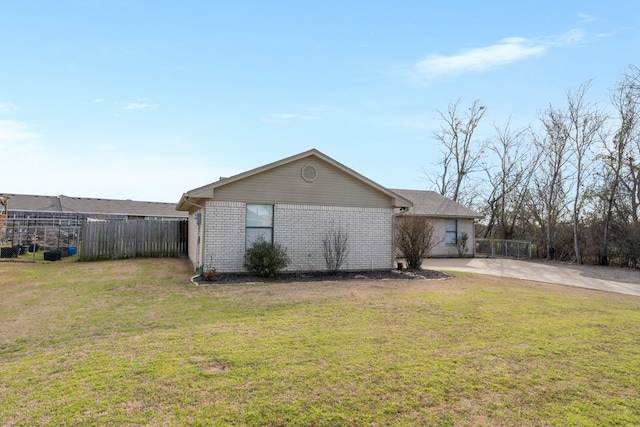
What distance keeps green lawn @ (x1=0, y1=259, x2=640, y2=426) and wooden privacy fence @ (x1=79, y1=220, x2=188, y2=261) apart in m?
9.00

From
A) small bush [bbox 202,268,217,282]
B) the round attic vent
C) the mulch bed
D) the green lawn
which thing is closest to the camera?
the green lawn

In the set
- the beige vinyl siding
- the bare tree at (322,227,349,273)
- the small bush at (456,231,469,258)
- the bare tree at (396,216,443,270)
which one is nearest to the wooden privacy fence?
Result: the beige vinyl siding

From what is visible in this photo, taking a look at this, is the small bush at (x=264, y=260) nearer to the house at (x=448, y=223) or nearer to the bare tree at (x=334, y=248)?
the bare tree at (x=334, y=248)

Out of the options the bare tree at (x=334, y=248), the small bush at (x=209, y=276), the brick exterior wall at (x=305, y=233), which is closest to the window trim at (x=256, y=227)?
the brick exterior wall at (x=305, y=233)

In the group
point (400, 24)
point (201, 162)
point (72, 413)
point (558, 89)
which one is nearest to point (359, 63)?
point (400, 24)

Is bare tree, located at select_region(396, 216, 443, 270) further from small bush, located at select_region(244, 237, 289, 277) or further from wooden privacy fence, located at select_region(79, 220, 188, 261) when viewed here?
wooden privacy fence, located at select_region(79, 220, 188, 261)

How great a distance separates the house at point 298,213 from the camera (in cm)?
1205

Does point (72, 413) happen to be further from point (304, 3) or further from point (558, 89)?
point (558, 89)

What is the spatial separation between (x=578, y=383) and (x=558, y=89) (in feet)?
78.8

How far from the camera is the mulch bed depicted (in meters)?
11.3

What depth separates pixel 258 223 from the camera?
12609mm

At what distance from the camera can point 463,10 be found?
11430mm

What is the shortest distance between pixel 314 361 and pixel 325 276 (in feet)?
27.4

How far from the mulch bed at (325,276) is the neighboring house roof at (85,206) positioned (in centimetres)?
2762
